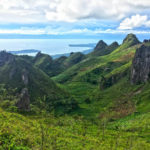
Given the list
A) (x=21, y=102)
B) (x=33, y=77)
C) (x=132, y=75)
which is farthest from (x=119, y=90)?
(x=21, y=102)

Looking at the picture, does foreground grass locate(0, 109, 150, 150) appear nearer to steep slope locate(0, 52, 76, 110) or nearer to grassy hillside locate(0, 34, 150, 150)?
grassy hillside locate(0, 34, 150, 150)

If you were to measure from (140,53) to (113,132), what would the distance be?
95185 mm

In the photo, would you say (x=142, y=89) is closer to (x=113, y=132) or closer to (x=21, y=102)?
(x=113, y=132)

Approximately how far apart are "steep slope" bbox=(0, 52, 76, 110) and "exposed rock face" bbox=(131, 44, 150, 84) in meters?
53.1

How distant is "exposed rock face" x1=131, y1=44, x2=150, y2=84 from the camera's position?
5591 inches

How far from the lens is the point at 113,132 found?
78125 millimetres

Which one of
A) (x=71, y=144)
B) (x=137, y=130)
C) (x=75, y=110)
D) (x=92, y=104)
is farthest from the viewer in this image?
A: (x=92, y=104)

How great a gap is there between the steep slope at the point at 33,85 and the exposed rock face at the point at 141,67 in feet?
174

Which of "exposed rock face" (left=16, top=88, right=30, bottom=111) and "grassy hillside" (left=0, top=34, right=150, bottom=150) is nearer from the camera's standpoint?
"grassy hillside" (left=0, top=34, right=150, bottom=150)

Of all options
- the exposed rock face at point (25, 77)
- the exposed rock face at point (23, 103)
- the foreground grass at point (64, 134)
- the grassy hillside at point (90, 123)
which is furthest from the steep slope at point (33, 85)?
the foreground grass at point (64, 134)

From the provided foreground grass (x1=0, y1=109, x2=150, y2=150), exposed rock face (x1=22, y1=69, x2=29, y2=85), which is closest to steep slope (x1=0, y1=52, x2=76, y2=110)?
exposed rock face (x1=22, y1=69, x2=29, y2=85)

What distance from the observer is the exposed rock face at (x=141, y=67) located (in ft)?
466

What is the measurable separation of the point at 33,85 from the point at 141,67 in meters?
83.4

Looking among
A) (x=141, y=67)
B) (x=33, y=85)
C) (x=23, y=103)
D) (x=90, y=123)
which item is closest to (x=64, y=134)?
(x=90, y=123)
